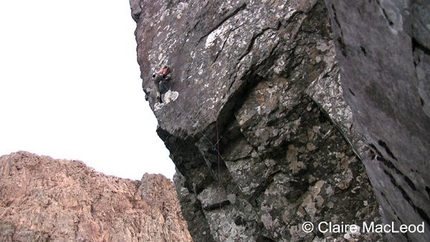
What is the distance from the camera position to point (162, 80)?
15.7 m

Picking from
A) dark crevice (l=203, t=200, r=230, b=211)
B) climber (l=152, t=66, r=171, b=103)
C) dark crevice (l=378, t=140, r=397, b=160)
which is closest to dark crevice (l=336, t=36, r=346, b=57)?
dark crevice (l=378, t=140, r=397, b=160)

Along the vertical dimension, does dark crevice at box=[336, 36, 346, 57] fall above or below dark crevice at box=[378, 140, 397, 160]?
above

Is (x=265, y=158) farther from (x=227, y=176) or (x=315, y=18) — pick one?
(x=315, y=18)

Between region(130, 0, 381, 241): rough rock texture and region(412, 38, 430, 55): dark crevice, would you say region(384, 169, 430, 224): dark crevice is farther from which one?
region(130, 0, 381, 241): rough rock texture

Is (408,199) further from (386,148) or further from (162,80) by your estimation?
(162,80)

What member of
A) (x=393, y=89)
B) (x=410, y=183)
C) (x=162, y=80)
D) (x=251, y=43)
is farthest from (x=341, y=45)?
(x=162, y=80)

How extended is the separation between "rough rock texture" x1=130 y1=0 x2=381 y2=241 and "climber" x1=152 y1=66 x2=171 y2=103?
214mm

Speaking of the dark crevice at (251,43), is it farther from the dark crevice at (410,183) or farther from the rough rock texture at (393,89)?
the dark crevice at (410,183)

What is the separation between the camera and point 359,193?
1190cm

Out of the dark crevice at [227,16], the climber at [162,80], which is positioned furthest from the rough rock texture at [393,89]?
the climber at [162,80]

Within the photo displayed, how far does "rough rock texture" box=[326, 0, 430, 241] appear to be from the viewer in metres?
5.11

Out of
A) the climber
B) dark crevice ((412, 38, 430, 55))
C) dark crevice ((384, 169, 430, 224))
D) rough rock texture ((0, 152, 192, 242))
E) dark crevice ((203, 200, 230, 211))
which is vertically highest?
rough rock texture ((0, 152, 192, 242))

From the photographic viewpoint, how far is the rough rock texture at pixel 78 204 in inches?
1612

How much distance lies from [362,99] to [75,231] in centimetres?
3765
